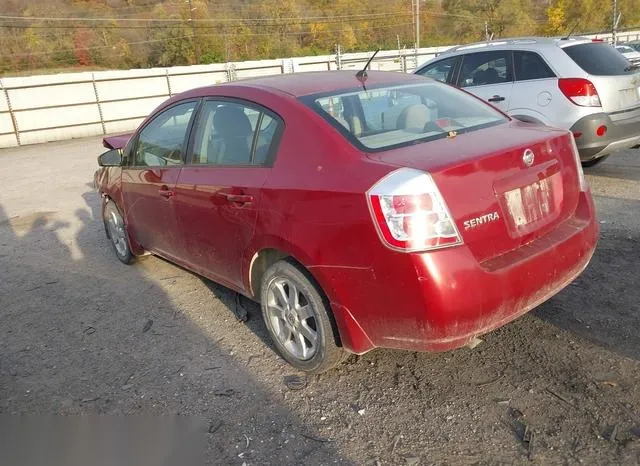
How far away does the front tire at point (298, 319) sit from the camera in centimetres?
303

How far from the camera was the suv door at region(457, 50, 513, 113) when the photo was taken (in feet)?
23.2

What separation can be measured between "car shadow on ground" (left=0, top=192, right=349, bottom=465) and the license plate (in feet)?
4.76

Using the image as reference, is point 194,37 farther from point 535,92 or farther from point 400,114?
point 400,114

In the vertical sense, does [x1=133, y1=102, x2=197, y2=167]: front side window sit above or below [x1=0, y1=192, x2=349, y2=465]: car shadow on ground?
above

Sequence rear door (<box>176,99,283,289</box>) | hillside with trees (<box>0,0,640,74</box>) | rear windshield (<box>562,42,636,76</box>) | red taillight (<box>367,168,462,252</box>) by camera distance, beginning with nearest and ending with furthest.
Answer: red taillight (<box>367,168,462,252</box>), rear door (<box>176,99,283,289</box>), rear windshield (<box>562,42,636,76</box>), hillside with trees (<box>0,0,640,74</box>)

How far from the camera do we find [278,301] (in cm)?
335

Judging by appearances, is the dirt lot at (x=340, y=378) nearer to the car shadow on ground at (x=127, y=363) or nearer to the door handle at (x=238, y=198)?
the car shadow on ground at (x=127, y=363)

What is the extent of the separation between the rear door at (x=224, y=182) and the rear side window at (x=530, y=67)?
4506 mm

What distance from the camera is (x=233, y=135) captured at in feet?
11.7

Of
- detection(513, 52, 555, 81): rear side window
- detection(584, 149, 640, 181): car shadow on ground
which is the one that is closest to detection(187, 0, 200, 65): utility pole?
detection(584, 149, 640, 181): car shadow on ground

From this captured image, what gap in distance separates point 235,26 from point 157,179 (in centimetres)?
6203

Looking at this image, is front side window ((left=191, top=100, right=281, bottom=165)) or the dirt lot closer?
the dirt lot

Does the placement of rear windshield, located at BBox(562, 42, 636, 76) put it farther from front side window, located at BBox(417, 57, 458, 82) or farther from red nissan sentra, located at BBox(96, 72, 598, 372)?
red nissan sentra, located at BBox(96, 72, 598, 372)

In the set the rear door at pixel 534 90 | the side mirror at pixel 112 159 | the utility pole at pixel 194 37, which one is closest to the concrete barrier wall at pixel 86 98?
the rear door at pixel 534 90
